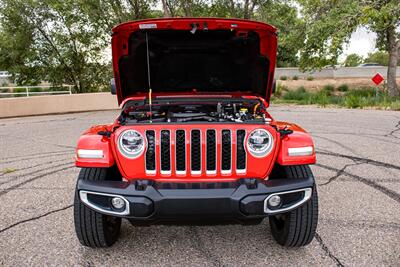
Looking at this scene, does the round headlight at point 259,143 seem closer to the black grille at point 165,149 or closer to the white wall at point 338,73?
the black grille at point 165,149

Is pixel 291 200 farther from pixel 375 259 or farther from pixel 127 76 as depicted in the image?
pixel 127 76

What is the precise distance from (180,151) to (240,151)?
1.45 feet

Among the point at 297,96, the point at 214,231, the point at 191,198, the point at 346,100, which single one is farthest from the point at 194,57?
the point at 297,96

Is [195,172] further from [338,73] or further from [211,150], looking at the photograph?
[338,73]

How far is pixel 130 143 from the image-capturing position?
2582 mm

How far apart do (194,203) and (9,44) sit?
19.1 metres

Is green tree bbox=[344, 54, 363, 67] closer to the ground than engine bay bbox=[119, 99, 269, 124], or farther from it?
farther from it

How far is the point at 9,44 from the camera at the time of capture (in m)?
18.0

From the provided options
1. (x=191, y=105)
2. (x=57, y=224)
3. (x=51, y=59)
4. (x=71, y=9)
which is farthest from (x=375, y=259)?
(x=51, y=59)

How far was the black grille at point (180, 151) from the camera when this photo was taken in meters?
2.56

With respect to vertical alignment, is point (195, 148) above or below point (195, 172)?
above

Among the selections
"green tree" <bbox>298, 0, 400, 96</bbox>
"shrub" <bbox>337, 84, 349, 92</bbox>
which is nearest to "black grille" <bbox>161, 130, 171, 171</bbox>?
"green tree" <bbox>298, 0, 400, 96</bbox>

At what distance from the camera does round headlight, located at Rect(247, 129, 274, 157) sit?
258 centimetres

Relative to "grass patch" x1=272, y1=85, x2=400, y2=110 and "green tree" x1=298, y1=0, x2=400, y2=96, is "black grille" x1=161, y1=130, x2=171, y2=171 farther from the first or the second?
"grass patch" x1=272, y1=85, x2=400, y2=110
